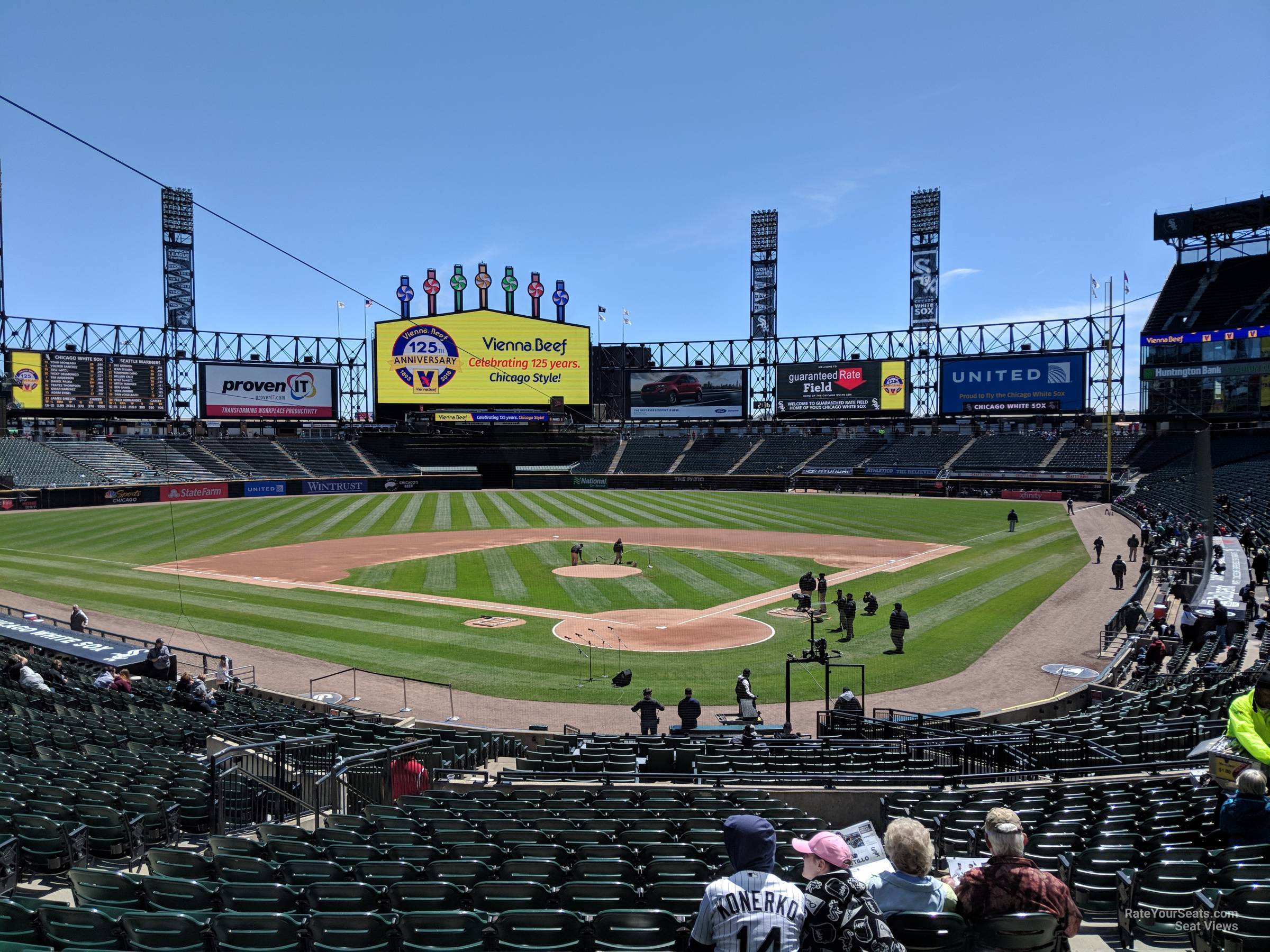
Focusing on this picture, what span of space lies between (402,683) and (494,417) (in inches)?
2706

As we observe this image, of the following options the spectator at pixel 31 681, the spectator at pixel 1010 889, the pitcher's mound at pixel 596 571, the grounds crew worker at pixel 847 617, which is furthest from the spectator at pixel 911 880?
the pitcher's mound at pixel 596 571

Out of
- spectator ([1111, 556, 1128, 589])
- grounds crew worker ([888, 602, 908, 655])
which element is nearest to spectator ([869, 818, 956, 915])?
grounds crew worker ([888, 602, 908, 655])

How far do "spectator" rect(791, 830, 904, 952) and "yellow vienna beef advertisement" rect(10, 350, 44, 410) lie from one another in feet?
306

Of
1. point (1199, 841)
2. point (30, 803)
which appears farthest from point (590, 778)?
point (1199, 841)

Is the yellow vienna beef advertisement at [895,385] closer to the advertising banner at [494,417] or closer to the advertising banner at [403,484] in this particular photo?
the advertising banner at [494,417]

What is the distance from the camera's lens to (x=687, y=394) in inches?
3767

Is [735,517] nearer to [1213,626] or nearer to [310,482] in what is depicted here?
[1213,626]

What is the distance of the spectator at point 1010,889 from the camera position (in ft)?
12.9

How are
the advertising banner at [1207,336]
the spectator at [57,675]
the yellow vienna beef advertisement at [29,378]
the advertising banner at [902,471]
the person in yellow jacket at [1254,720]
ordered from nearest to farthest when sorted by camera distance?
the person in yellow jacket at [1254,720]
the spectator at [57,675]
the advertising banner at [1207,336]
the yellow vienna beef advertisement at [29,378]
the advertising banner at [902,471]

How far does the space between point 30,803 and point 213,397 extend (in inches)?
3574

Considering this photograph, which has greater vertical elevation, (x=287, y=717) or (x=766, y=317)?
(x=766, y=317)

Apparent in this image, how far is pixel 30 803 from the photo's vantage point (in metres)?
8.10

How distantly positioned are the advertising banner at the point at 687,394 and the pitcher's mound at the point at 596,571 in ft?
200

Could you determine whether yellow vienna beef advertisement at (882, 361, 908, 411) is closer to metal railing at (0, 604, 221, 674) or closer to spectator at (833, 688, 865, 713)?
spectator at (833, 688, 865, 713)
